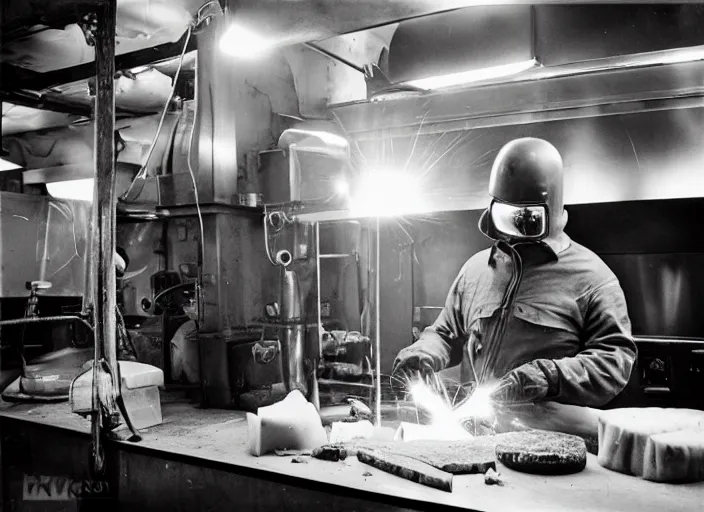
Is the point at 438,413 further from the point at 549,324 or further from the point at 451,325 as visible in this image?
the point at 549,324

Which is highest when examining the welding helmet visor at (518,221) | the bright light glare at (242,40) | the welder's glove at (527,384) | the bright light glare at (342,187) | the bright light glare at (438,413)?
the bright light glare at (242,40)

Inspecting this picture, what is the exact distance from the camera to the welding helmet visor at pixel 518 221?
11.0 feet

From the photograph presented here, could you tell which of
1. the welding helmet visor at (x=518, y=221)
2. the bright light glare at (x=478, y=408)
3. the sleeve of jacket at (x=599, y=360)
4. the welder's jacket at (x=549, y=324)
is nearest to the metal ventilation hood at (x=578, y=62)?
the welding helmet visor at (x=518, y=221)

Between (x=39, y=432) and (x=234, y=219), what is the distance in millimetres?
1834

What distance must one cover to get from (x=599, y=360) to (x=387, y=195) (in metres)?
2.16

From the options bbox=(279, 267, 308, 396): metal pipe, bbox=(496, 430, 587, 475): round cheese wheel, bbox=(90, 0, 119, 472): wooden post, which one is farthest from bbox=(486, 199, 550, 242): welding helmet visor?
bbox=(90, 0, 119, 472): wooden post

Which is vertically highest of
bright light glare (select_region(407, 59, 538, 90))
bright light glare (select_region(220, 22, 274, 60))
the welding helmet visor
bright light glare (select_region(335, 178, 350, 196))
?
bright light glare (select_region(220, 22, 274, 60))

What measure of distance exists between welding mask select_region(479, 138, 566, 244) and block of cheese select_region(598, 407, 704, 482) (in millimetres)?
1112

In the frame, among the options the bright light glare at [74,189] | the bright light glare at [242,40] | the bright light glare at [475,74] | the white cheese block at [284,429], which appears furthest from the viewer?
the bright light glare at [74,189]

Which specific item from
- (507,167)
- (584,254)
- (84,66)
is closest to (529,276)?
(584,254)

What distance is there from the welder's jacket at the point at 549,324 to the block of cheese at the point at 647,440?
1.05 feet

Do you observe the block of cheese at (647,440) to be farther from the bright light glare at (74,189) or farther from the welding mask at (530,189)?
the bright light glare at (74,189)

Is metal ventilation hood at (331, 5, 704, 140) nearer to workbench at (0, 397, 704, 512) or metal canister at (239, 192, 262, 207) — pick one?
metal canister at (239, 192, 262, 207)

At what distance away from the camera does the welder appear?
10.0 feet
